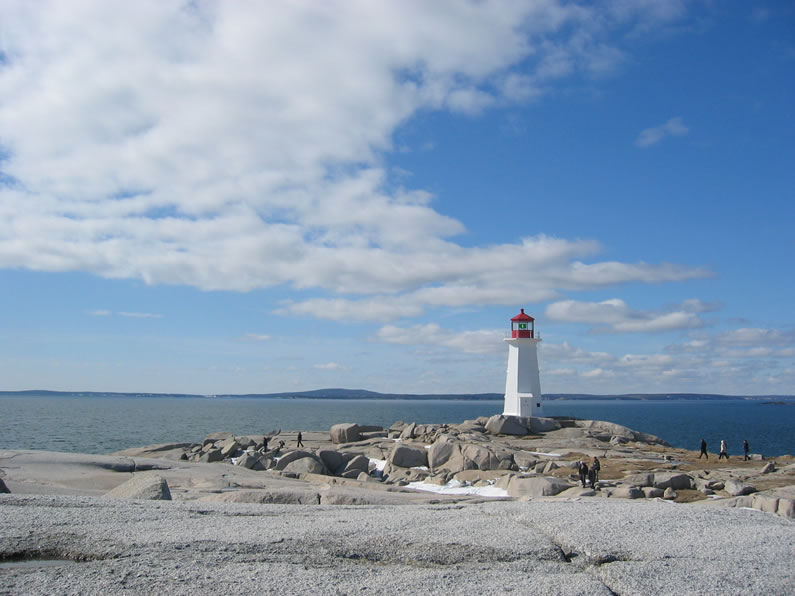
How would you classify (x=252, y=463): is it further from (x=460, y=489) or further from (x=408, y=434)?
(x=408, y=434)

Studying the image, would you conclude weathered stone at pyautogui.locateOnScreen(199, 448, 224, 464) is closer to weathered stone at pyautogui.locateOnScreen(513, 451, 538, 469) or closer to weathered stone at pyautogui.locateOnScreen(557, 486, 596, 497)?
weathered stone at pyautogui.locateOnScreen(513, 451, 538, 469)

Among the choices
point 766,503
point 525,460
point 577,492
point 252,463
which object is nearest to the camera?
point 766,503

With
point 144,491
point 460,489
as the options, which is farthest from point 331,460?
point 144,491

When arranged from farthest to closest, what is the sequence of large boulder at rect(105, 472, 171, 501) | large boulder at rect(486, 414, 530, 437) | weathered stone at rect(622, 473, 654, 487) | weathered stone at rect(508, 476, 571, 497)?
large boulder at rect(486, 414, 530, 437), weathered stone at rect(622, 473, 654, 487), weathered stone at rect(508, 476, 571, 497), large boulder at rect(105, 472, 171, 501)

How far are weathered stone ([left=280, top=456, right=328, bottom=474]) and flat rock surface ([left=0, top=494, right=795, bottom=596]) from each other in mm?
13085

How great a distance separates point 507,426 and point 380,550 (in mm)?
31841

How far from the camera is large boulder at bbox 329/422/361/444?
128 ft

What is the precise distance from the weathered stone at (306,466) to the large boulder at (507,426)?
16909mm

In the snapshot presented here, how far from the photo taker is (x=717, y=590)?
24.1 feet

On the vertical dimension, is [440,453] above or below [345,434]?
above

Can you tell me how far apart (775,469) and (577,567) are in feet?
70.1

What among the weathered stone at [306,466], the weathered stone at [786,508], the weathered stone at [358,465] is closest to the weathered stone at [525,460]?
the weathered stone at [358,465]

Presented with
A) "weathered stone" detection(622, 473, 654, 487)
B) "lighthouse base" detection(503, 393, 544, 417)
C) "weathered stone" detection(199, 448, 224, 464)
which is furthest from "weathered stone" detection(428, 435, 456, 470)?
"lighthouse base" detection(503, 393, 544, 417)

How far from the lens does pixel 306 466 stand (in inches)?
963
